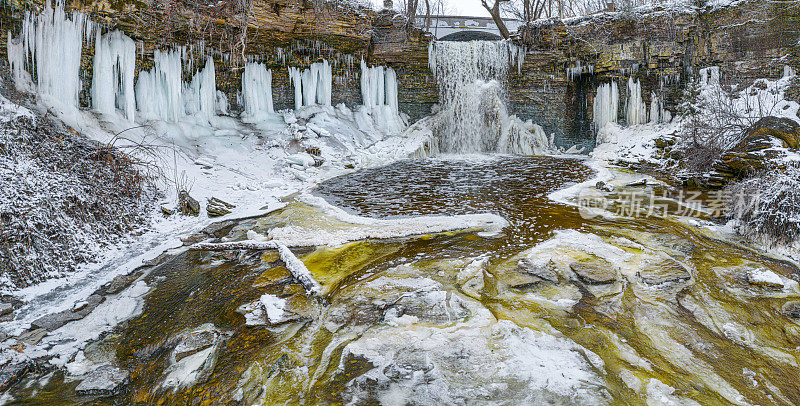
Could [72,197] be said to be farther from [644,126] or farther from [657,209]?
[644,126]

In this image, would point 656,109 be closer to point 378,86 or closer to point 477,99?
point 477,99

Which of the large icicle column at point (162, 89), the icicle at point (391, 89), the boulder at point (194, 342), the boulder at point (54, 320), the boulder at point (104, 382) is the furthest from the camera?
the icicle at point (391, 89)

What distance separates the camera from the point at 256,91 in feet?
44.0

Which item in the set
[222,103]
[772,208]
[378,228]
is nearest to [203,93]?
[222,103]

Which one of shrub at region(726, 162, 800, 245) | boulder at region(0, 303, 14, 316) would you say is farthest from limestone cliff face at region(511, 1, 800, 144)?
boulder at region(0, 303, 14, 316)

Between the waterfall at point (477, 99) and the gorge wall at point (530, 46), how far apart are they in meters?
0.53

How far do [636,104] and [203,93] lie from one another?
49.4 feet

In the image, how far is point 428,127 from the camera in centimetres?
1595

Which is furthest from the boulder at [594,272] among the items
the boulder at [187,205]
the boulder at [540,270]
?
the boulder at [187,205]

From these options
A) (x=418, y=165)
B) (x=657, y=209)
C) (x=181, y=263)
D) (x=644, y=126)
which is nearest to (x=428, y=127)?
(x=418, y=165)

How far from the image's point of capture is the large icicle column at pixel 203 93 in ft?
39.3

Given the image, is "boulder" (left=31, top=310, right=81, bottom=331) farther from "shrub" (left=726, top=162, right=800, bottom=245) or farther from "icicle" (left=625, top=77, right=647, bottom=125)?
"icicle" (left=625, top=77, right=647, bottom=125)

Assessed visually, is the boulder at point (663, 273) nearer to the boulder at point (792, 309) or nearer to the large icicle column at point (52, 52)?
the boulder at point (792, 309)

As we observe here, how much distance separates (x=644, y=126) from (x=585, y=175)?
238 inches
